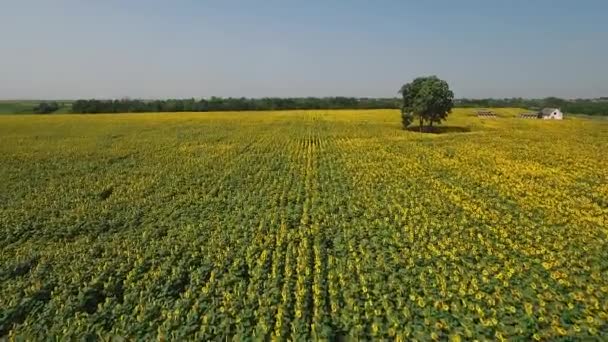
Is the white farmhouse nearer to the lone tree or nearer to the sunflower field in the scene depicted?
the lone tree

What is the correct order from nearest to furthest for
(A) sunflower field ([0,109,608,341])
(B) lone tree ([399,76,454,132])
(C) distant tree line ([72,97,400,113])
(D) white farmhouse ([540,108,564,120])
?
(A) sunflower field ([0,109,608,341])
(B) lone tree ([399,76,454,132])
(D) white farmhouse ([540,108,564,120])
(C) distant tree line ([72,97,400,113])

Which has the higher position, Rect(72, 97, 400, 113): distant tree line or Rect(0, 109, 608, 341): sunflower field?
Rect(72, 97, 400, 113): distant tree line

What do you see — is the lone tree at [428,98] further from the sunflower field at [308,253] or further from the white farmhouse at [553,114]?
the white farmhouse at [553,114]

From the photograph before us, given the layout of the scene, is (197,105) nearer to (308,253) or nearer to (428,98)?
(428,98)

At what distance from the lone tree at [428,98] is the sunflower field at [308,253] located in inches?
726

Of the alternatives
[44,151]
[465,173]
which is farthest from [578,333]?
[44,151]

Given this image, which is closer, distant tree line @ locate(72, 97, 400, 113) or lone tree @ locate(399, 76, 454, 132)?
lone tree @ locate(399, 76, 454, 132)

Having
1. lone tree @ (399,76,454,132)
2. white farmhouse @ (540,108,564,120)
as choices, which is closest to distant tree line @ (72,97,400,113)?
white farmhouse @ (540,108,564,120)

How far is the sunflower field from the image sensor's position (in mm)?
6262

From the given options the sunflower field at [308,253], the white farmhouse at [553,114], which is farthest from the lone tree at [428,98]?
the white farmhouse at [553,114]

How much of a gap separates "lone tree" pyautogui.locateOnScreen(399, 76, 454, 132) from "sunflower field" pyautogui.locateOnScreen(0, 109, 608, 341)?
726 inches

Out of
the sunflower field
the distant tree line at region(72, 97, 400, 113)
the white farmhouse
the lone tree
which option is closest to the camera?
the sunflower field

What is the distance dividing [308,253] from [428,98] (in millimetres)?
32101

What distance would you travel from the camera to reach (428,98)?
1463 inches
